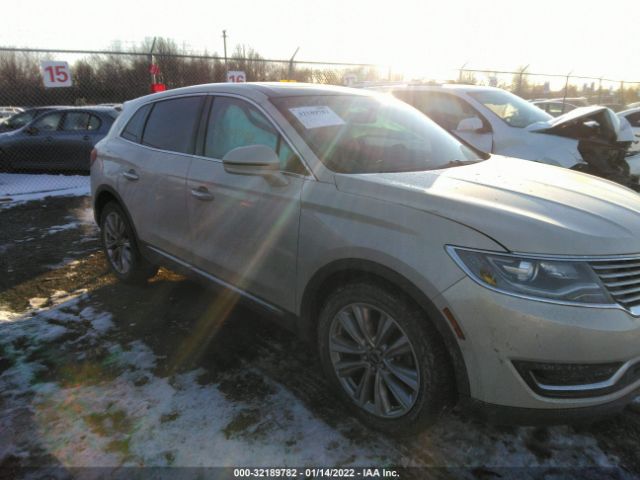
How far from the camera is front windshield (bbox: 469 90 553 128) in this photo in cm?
611

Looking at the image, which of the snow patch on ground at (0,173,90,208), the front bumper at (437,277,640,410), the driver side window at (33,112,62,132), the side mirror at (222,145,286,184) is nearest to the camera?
the front bumper at (437,277,640,410)

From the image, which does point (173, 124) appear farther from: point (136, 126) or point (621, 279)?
point (621, 279)

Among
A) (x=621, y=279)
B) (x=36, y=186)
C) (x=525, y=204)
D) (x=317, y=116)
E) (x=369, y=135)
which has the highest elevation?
(x=317, y=116)

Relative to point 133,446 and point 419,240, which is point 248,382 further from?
point 419,240

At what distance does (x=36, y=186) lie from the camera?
8.96 m

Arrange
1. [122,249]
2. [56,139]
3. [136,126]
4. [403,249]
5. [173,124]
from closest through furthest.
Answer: [403,249] → [173,124] → [136,126] → [122,249] → [56,139]

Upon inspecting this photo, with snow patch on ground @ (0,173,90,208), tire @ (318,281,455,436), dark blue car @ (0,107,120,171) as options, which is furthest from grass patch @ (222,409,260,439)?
dark blue car @ (0,107,120,171)

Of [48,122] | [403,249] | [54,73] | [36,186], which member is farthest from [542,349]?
[48,122]

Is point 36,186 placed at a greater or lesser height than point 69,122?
lesser

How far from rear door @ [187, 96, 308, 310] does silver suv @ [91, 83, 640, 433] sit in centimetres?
1

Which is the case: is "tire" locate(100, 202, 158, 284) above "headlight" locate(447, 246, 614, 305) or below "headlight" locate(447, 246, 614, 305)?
below

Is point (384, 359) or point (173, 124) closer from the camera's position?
point (384, 359)

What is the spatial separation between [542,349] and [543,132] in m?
4.68

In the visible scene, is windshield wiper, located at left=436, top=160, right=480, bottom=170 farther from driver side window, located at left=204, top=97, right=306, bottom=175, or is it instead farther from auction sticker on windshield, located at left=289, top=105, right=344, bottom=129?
driver side window, located at left=204, top=97, right=306, bottom=175
